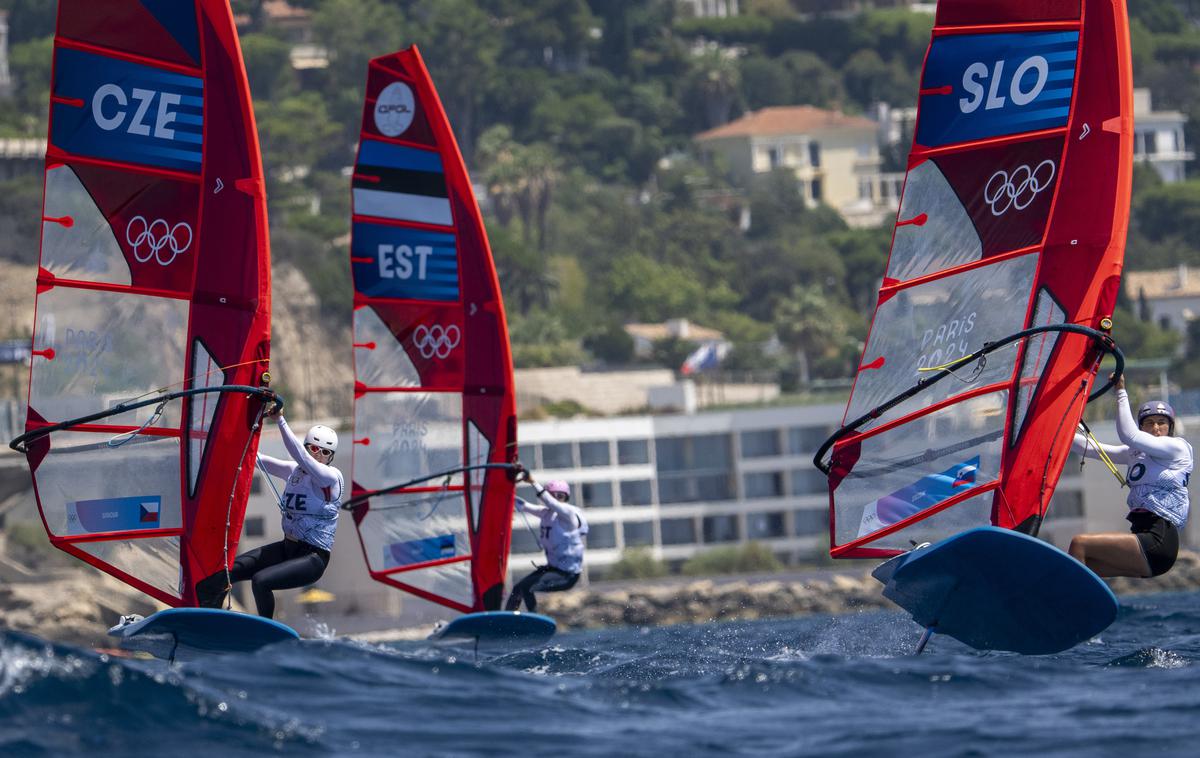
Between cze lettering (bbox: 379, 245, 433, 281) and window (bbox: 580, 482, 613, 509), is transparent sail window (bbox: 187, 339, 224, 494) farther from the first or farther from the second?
window (bbox: 580, 482, 613, 509)

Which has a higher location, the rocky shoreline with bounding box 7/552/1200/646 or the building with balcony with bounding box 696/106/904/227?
the building with balcony with bounding box 696/106/904/227

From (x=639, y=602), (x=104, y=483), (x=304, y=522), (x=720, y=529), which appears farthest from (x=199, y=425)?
(x=720, y=529)

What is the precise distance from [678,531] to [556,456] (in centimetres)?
494

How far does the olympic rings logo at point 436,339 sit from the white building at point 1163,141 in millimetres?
98353

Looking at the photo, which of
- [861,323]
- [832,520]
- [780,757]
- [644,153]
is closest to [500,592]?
[832,520]

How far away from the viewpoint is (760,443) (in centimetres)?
5631

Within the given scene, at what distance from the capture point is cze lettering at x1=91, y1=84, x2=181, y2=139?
14.4 metres

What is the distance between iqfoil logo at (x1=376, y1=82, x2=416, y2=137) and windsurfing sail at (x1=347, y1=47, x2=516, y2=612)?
20mm

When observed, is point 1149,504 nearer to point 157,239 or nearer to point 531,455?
point 157,239

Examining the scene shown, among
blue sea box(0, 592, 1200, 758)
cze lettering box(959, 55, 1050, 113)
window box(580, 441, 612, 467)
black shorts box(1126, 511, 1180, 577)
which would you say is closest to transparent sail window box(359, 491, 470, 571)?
blue sea box(0, 592, 1200, 758)

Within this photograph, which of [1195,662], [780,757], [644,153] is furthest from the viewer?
[644,153]

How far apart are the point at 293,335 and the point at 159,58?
64481 millimetres

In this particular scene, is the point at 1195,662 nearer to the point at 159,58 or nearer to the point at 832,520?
the point at 832,520

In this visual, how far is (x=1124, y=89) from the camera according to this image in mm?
14062
